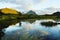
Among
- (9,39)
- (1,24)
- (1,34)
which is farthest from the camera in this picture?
(1,24)

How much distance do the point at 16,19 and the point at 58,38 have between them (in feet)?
13.0

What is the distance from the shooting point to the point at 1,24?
7152 mm

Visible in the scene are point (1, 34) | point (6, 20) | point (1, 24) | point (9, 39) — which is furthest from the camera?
point (6, 20)

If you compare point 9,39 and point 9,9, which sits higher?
point 9,9

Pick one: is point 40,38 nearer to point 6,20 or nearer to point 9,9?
point 9,9

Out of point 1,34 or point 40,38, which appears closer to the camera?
point 40,38

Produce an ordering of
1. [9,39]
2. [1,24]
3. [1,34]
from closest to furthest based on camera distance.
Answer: [9,39] < [1,34] < [1,24]

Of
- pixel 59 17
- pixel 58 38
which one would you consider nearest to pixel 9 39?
pixel 58 38

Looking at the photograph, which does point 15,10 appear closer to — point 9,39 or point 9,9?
point 9,9

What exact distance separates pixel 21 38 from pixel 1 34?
3.00ft

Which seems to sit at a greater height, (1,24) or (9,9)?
(9,9)

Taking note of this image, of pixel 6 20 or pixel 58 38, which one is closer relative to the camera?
pixel 58 38

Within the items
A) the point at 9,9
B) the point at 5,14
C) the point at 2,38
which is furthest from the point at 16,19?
the point at 2,38

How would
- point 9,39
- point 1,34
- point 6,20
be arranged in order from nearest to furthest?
1. point 9,39
2. point 1,34
3. point 6,20
